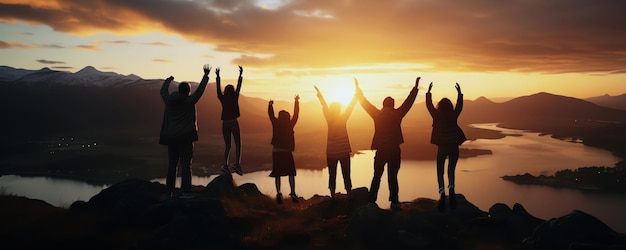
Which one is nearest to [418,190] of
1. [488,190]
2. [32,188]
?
[488,190]

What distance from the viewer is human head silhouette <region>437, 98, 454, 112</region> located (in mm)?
12406

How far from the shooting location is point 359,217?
11.6 m

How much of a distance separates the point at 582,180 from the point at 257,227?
147 metres

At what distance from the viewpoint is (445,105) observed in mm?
12414

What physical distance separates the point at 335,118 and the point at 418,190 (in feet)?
323

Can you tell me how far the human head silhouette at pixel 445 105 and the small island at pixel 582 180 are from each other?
127m

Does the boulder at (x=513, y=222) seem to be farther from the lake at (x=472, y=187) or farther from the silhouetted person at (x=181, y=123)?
the lake at (x=472, y=187)

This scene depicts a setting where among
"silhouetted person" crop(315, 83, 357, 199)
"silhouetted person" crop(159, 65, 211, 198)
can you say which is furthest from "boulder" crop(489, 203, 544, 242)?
"silhouetted person" crop(159, 65, 211, 198)

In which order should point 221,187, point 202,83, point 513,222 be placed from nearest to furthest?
point 202,83 → point 513,222 → point 221,187

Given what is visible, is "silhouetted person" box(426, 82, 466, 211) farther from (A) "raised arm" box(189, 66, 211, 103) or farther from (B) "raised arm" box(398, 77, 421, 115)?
(A) "raised arm" box(189, 66, 211, 103)

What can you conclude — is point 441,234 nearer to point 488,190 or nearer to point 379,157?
point 379,157

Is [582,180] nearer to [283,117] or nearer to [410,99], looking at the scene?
[410,99]

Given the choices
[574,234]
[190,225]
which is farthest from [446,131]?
[190,225]

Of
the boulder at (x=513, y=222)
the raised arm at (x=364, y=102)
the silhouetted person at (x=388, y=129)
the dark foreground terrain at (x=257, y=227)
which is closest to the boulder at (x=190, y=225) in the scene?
the dark foreground terrain at (x=257, y=227)
